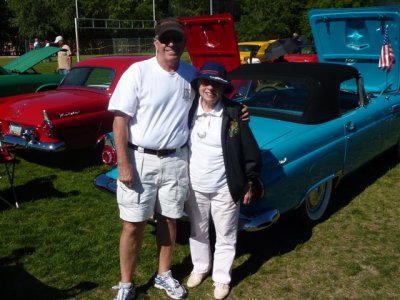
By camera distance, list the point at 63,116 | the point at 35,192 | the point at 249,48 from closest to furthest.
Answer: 1. the point at 35,192
2. the point at 63,116
3. the point at 249,48

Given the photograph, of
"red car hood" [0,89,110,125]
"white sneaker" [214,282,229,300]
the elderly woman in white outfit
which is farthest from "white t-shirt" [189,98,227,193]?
"red car hood" [0,89,110,125]

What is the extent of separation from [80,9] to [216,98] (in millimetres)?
67069

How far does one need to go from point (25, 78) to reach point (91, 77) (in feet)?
7.78

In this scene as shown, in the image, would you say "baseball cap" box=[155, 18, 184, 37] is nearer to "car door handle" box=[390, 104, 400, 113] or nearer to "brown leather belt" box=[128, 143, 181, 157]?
"brown leather belt" box=[128, 143, 181, 157]

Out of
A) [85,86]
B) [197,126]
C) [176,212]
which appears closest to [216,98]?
[197,126]

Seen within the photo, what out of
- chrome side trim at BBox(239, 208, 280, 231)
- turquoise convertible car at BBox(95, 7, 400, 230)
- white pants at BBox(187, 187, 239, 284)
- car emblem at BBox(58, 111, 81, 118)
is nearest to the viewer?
white pants at BBox(187, 187, 239, 284)

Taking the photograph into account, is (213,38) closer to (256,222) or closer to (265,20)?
(256,222)

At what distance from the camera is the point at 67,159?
6965 mm

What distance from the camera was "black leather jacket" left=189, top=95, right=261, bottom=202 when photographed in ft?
9.71

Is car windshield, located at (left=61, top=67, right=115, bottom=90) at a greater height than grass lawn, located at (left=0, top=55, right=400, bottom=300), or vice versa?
car windshield, located at (left=61, top=67, right=115, bottom=90)

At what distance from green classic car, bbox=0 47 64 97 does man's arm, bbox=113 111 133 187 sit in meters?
6.07

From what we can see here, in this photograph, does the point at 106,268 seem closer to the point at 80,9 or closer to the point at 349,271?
the point at 349,271

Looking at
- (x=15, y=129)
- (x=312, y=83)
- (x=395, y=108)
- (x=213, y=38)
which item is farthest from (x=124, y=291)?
(x=213, y=38)

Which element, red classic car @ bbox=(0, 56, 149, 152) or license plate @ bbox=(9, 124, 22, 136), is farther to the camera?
license plate @ bbox=(9, 124, 22, 136)
